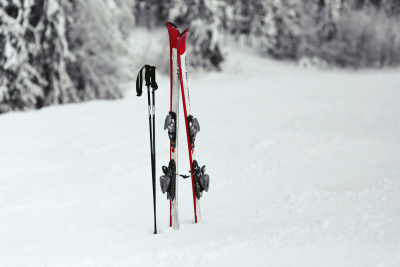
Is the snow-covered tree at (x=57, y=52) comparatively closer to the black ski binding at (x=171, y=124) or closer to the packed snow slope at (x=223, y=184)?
the packed snow slope at (x=223, y=184)

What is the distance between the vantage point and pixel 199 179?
4.33m

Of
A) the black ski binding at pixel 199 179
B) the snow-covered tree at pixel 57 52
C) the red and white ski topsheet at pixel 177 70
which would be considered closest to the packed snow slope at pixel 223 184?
the black ski binding at pixel 199 179

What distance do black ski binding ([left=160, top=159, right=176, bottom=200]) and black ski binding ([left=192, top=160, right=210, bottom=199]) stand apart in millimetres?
241

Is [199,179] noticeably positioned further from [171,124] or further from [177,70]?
[177,70]

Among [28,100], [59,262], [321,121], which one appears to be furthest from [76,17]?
[59,262]

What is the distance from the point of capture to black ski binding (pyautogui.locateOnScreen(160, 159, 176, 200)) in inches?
164

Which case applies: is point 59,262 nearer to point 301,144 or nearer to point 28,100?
point 301,144

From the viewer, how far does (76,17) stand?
45.3 feet

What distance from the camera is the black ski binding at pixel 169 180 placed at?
4.16 metres

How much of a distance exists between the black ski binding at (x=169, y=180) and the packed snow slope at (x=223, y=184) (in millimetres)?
433

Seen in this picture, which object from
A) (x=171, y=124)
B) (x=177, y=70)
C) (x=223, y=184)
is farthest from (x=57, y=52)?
(x=171, y=124)

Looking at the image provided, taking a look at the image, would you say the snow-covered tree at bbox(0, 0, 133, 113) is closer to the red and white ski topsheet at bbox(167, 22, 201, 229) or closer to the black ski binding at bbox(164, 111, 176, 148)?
the red and white ski topsheet at bbox(167, 22, 201, 229)

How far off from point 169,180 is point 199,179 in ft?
1.08

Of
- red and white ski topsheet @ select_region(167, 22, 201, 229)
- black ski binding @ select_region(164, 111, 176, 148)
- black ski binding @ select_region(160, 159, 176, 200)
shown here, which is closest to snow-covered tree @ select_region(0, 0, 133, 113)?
red and white ski topsheet @ select_region(167, 22, 201, 229)
